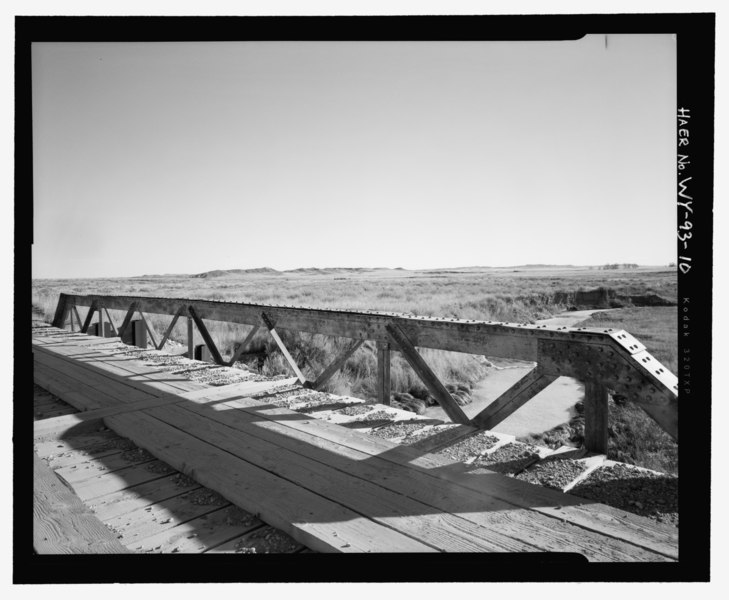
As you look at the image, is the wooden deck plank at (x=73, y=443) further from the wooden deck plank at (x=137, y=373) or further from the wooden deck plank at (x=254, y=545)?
the wooden deck plank at (x=254, y=545)

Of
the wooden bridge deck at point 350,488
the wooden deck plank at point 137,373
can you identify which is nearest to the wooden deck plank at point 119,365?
the wooden deck plank at point 137,373

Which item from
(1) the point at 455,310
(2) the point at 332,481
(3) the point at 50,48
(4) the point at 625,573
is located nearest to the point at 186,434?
(2) the point at 332,481

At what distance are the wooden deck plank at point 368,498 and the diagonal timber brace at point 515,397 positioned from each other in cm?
91

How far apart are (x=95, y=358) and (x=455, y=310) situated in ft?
61.9

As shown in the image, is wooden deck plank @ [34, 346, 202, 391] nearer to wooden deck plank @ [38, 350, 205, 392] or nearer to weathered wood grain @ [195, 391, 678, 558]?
wooden deck plank @ [38, 350, 205, 392]

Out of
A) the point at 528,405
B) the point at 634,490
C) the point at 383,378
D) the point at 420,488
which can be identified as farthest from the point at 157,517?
the point at 528,405

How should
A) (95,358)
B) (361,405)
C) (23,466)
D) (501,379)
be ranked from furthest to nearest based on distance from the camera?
(501,379), (95,358), (361,405), (23,466)

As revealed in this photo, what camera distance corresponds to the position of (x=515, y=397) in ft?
8.91

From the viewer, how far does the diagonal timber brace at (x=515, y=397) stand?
257 cm

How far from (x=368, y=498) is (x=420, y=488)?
0.87ft

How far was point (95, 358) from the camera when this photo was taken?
5.64m

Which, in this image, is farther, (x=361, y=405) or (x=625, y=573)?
(x=361, y=405)

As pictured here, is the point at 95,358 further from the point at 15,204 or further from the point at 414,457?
the point at 414,457

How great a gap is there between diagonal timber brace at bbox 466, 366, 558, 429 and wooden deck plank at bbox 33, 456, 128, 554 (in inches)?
80.9
